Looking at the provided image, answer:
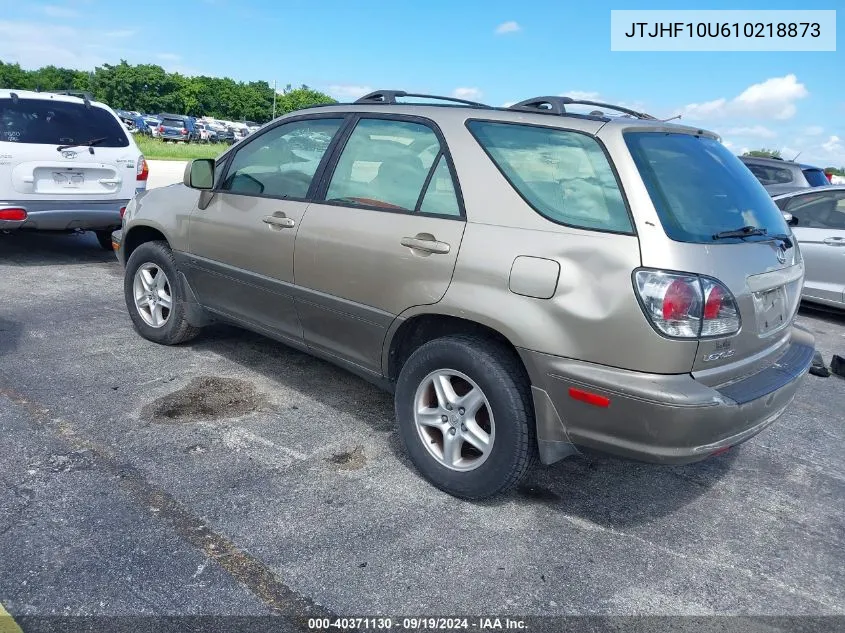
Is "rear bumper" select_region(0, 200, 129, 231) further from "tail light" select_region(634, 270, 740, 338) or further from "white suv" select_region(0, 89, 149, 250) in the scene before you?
"tail light" select_region(634, 270, 740, 338)

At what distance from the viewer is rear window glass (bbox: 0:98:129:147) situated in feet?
22.7

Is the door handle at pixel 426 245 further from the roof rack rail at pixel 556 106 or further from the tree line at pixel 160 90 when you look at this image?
the tree line at pixel 160 90

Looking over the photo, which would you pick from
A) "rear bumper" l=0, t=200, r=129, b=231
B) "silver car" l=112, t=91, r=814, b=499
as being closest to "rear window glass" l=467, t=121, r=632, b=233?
"silver car" l=112, t=91, r=814, b=499

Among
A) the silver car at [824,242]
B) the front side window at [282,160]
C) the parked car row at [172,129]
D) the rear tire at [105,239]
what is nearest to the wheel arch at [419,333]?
the front side window at [282,160]

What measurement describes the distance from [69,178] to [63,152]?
26 centimetres

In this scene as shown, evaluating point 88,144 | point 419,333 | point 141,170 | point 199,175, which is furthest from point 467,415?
point 141,170

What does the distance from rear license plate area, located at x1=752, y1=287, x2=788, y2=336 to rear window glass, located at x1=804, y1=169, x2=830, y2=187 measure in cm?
840

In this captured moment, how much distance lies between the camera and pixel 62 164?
711 centimetres

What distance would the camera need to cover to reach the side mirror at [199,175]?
4.38 metres

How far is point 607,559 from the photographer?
2.89m

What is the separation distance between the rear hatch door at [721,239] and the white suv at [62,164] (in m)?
6.09

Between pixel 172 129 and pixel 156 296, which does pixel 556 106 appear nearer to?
pixel 156 296

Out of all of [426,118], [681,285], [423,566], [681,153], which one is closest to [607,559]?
[423,566]

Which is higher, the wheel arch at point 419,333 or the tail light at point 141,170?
the tail light at point 141,170
